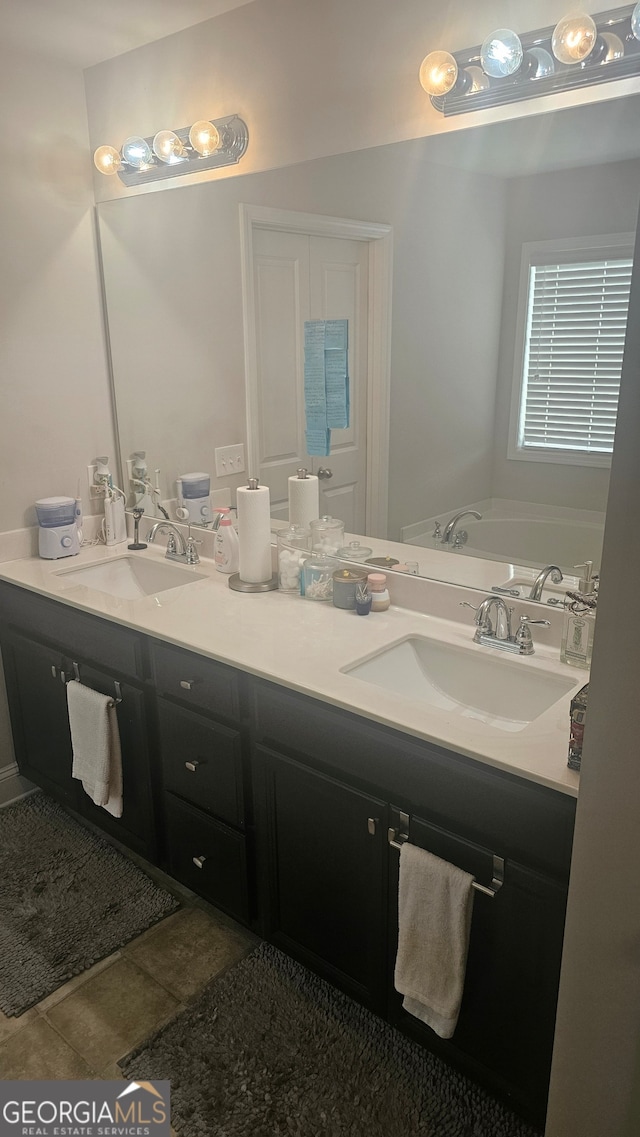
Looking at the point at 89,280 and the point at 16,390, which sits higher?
the point at 89,280

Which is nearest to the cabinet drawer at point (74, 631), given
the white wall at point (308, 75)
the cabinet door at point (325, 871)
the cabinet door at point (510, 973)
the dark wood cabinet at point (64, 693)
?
the dark wood cabinet at point (64, 693)

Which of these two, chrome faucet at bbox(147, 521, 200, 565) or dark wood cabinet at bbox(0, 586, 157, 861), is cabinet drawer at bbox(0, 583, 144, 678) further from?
chrome faucet at bbox(147, 521, 200, 565)

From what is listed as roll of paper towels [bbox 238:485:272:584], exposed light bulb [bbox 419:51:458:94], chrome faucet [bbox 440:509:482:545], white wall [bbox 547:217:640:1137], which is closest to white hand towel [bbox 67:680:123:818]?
roll of paper towels [bbox 238:485:272:584]

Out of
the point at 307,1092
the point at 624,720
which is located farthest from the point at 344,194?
the point at 307,1092

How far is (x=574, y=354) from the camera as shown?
1626mm

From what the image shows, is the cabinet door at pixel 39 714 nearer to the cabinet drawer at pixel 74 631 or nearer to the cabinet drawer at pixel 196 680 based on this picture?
the cabinet drawer at pixel 74 631

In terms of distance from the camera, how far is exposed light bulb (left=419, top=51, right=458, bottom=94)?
165 centimetres

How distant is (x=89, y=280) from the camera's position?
2.64 meters

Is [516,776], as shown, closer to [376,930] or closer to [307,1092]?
[376,930]

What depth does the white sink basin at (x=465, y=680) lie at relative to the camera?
5.55 ft

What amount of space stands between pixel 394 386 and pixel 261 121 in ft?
2.80

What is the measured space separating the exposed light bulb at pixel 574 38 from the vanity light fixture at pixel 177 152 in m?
0.97

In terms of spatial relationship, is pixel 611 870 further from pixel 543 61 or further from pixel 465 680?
pixel 543 61

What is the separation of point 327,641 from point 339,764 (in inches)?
13.4
